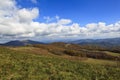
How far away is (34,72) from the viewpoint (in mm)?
26875

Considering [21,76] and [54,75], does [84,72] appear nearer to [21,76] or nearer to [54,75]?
[54,75]

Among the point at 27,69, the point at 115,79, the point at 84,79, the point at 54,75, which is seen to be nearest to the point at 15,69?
the point at 27,69

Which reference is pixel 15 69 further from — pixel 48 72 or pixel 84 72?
pixel 84 72

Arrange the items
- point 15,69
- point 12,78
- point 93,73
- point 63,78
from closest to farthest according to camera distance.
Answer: point 12,78, point 63,78, point 15,69, point 93,73

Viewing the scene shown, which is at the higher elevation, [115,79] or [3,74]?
[3,74]

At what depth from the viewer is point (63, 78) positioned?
83.3ft

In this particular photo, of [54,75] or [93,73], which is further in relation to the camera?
[93,73]

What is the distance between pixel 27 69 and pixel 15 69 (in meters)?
1.81

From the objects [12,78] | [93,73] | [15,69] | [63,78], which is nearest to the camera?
[12,78]

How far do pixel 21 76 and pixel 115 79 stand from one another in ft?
45.1

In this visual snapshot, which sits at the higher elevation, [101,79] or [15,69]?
[15,69]

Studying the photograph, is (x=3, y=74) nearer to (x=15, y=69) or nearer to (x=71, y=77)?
(x=15, y=69)

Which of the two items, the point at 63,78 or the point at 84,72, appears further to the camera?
the point at 84,72

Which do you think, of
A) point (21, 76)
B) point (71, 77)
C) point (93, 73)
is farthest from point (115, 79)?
point (21, 76)
